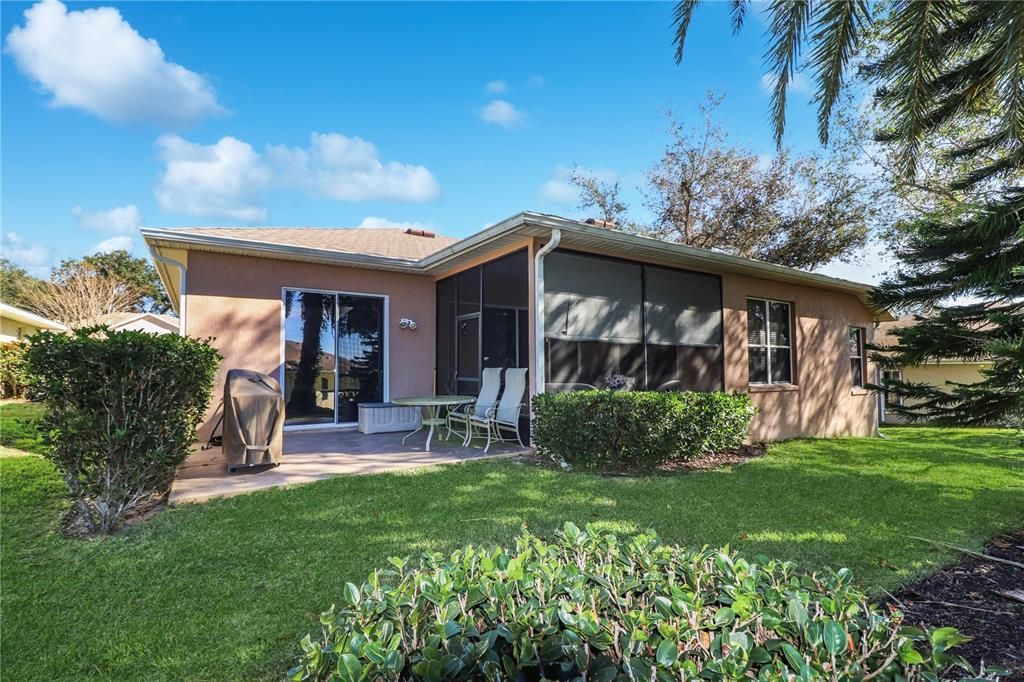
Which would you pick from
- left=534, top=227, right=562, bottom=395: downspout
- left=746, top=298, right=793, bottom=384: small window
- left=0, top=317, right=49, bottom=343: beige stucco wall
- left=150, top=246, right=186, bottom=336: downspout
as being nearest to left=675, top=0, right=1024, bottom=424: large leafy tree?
left=534, top=227, right=562, bottom=395: downspout

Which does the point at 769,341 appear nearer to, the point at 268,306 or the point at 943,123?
the point at 943,123

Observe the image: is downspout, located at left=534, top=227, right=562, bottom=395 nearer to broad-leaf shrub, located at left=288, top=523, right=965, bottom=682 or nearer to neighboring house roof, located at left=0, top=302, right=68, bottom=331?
broad-leaf shrub, located at left=288, top=523, right=965, bottom=682

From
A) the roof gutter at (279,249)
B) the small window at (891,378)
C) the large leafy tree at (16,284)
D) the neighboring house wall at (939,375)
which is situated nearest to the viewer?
the small window at (891,378)

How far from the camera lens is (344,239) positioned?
10078 mm

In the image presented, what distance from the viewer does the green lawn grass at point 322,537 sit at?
2219 mm

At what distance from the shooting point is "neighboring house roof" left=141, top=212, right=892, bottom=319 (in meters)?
6.20

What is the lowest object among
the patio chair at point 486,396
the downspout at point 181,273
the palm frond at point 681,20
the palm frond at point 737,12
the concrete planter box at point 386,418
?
the concrete planter box at point 386,418

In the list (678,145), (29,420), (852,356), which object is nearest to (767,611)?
(29,420)

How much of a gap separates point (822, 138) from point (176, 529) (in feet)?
20.7

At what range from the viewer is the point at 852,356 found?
1070 cm

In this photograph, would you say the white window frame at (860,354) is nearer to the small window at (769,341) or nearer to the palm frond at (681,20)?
the small window at (769,341)

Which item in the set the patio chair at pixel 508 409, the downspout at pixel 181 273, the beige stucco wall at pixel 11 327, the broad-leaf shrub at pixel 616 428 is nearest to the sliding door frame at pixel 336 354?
the downspout at pixel 181 273

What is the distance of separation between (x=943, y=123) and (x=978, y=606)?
506cm

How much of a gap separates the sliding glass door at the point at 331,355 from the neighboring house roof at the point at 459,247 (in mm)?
778
